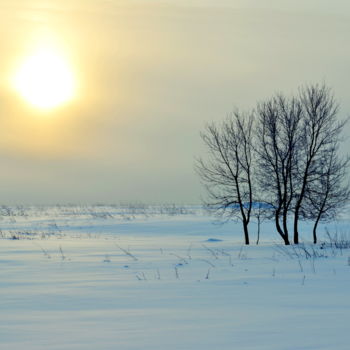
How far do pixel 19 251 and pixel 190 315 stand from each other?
363 inches

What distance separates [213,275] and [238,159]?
15.1 meters

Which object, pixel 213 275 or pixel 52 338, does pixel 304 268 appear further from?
pixel 52 338

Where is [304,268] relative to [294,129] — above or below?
below

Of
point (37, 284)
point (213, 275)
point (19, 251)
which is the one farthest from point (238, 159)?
point (37, 284)

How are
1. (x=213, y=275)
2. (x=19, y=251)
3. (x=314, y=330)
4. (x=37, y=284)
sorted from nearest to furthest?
(x=314, y=330) → (x=37, y=284) → (x=213, y=275) → (x=19, y=251)

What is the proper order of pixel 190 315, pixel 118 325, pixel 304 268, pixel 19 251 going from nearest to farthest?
pixel 118 325
pixel 190 315
pixel 304 268
pixel 19 251

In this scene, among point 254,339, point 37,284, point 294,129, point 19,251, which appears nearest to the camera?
point 254,339

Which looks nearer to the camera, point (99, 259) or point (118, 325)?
point (118, 325)

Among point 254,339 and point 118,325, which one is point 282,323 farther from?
point 118,325

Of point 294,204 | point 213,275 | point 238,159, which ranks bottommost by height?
point 213,275

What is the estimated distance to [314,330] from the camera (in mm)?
4645

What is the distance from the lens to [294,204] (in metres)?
22.9

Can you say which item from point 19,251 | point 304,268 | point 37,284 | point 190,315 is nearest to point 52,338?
point 190,315

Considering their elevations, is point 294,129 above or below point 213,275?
above
